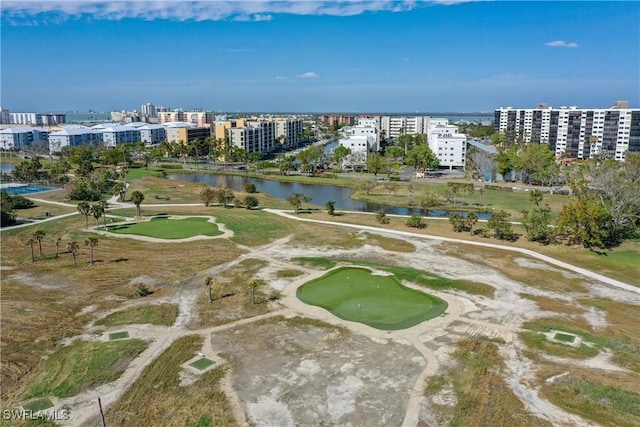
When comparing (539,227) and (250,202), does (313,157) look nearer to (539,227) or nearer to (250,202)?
(250,202)

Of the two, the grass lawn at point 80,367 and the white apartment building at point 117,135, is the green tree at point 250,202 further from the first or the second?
the white apartment building at point 117,135

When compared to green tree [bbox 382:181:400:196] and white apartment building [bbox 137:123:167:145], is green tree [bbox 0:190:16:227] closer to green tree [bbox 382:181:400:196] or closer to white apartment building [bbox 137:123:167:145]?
green tree [bbox 382:181:400:196]

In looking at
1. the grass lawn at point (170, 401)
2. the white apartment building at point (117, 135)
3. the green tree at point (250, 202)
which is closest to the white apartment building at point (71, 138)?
the white apartment building at point (117, 135)

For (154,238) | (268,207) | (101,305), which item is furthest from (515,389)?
(268,207)

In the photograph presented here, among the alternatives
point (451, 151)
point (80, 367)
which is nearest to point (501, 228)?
point (80, 367)

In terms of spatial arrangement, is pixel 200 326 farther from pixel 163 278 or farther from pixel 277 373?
pixel 163 278

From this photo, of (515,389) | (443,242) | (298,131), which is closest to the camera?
(515,389)

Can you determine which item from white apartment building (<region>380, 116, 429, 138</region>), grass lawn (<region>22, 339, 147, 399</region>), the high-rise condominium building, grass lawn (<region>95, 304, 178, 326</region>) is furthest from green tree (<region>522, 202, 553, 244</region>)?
white apartment building (<region>380, 116, 429, 138</region>)
